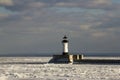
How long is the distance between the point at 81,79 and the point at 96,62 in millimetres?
19606

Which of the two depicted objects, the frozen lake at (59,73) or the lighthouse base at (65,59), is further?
the lighthouse base at (65,59)

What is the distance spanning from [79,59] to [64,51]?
122 inches

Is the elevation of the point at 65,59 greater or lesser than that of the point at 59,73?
greater

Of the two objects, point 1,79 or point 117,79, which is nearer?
point 1,79

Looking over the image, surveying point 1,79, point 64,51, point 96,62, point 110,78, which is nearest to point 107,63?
point 96,62

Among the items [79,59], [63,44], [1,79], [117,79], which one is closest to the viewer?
[1,79]

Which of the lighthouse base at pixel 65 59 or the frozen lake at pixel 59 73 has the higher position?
the lighthouse base at pixel 65 59

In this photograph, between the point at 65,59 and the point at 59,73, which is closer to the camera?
the point at 59,73

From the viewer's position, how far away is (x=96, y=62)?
41.8 metres

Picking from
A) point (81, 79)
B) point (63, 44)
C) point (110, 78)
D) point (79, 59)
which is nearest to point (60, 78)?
point (81, 79)

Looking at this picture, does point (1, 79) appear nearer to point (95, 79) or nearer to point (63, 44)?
point (95, 79)

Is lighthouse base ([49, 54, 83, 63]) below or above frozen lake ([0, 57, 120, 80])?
above

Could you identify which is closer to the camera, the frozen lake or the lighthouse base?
the frozen lake

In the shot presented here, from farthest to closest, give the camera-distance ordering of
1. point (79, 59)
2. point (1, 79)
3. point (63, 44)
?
point (79, 59), point (63, 44), point (1, 79)
